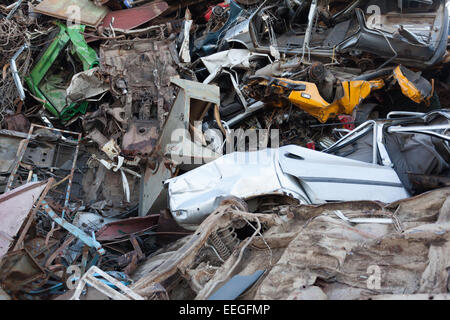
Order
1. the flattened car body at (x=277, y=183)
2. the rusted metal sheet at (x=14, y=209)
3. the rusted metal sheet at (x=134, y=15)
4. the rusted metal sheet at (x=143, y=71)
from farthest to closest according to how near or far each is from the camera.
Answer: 1. the rusted metal sheet at (x=134, y=15)
2. the rusted metal sheet at (x=143, y=71)
3. the flattened car body at (x=277, y=183)
4. the rusted metal sheet at (x=14, y=209)

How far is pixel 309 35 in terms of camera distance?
740cm

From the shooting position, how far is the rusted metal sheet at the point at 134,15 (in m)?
9.61

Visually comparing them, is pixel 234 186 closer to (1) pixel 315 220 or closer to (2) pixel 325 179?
(2) pixel 325 179

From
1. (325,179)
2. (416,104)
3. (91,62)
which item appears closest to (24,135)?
(91,62)

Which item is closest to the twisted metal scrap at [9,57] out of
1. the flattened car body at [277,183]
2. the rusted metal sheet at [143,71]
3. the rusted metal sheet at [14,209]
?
the rusted metal sheet at [143,71]

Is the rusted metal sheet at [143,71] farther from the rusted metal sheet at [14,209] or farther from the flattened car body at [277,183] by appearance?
the rusted metal sheet at [14,209]

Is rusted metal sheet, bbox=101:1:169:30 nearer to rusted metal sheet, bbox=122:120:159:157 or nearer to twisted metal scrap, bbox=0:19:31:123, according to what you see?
twisted metal scrap, bbox=0:19:31:123

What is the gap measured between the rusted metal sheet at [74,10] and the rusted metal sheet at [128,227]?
6.14 metres

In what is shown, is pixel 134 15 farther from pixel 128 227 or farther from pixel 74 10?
pixel 128 227

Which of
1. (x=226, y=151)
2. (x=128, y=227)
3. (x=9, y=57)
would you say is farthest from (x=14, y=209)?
Answer: (x=9, y=57)

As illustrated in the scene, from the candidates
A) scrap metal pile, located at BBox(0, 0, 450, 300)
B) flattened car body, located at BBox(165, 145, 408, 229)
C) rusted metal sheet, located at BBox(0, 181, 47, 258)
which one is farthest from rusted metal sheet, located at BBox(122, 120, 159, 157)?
rusted metal sheet, located at BBox(0, 181, 47, 258)

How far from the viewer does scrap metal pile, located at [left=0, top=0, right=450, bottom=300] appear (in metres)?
2.78

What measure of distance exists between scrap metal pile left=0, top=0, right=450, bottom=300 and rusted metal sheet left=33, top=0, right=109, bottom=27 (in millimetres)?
44

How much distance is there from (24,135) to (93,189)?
145cm
